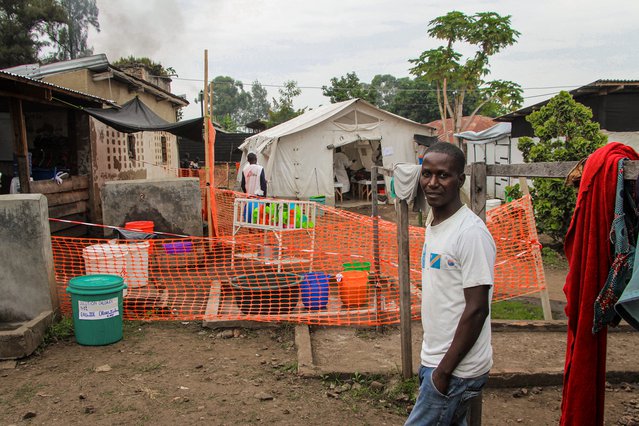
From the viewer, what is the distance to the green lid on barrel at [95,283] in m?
5.08

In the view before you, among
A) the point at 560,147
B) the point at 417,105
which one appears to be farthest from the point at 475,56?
the point at 417,105

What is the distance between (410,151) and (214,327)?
13938mm

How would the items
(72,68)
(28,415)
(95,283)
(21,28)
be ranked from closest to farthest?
(28,415), (95,283), (72,68), (21,28)

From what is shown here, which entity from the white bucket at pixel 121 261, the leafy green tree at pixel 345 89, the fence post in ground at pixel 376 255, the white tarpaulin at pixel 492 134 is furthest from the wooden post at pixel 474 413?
the leafy green tree at pixel 345 89

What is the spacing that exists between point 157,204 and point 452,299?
7.30m

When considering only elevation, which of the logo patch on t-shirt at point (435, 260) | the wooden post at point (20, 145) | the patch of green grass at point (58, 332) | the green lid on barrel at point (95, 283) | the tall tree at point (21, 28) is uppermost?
the tall tree at point (21, 28)

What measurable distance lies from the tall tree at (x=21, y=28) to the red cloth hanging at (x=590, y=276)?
35.4m

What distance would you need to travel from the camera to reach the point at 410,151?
18344 mm

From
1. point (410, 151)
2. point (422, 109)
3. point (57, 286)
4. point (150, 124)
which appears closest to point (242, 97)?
point (422, 109)

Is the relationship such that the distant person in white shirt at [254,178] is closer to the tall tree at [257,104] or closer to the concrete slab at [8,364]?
the concrete slab at [8,364]

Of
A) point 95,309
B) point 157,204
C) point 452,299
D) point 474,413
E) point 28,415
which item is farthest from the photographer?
point 157,204

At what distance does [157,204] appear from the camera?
8.70 meters

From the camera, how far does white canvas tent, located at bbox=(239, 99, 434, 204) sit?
53.8ft

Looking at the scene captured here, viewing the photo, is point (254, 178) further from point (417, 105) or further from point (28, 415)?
point (417, 105)
